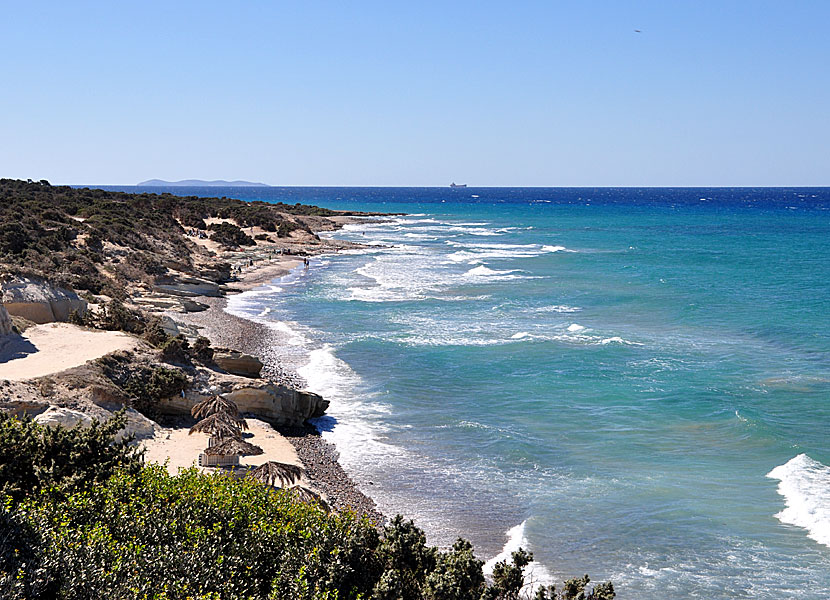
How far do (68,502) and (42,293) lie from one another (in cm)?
1733

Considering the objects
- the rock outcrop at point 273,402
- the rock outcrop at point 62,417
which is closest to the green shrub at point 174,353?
the rock outcrop at point 273,402

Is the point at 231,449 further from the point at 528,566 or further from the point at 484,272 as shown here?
the point at 484,272

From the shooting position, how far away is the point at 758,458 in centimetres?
2006

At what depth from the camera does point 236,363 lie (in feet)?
78.2

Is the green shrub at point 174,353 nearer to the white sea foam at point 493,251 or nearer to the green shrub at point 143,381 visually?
the green shrub at point 143,381

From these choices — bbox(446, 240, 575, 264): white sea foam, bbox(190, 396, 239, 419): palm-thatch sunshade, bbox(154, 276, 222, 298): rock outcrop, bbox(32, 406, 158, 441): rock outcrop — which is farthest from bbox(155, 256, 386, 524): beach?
bbox(446, 240, 575, 264): white sea foam

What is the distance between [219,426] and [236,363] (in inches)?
240

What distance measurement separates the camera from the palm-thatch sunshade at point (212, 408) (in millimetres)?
19141

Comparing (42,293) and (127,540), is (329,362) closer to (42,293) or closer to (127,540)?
(42,293)

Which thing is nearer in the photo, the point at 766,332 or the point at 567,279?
the point at 766,332

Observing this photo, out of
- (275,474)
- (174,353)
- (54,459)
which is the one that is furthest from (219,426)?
(54,459)

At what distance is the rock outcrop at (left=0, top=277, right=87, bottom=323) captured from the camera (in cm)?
2447

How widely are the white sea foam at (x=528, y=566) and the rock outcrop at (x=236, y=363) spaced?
11382 millimetres

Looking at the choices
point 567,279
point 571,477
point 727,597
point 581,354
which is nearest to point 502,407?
point 571,477
